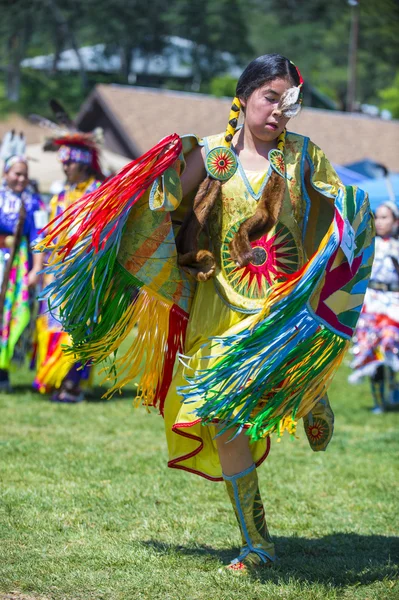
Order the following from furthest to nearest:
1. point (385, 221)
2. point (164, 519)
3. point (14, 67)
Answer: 1. point (14, 67)
2. point (385, 221)
3. point (164, 519)

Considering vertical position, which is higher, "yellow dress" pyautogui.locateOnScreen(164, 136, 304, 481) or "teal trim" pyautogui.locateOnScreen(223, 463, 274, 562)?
"yellow dress" pyautogui.locateOnScreen(164, 136, 304, 481)

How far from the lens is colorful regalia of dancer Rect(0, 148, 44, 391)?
22.5 ft

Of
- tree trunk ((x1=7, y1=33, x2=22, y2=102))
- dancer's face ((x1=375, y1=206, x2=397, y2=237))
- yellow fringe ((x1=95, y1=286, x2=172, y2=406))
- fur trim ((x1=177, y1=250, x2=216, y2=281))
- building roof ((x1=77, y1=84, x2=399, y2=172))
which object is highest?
tree trunk ((x1=7, y1=33, x2=22, y2=102))

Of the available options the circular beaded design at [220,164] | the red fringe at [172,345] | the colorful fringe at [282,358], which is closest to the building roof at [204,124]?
the red fringe at [172,345]

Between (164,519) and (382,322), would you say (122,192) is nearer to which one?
(164,519)

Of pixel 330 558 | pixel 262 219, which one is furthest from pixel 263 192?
pixel 330 558

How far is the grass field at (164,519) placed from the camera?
3111mm

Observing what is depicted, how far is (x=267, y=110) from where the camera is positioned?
10.7 feet

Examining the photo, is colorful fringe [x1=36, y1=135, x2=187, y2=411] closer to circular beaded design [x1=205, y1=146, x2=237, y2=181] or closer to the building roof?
circular beaded design [x1=205, y1=146, x2=237, y2=181]

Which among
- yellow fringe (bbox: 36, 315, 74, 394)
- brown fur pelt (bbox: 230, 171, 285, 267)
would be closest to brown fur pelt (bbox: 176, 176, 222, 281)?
brown fur pelt (bbox: 230, 171, 285, 267)

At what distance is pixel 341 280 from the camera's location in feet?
10.6

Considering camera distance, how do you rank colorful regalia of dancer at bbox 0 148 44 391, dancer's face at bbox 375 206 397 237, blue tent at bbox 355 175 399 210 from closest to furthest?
colorful regalia of dancer at bbox 0 148 44 391 → dancer's face at bbox 375 206 397 237 → blue tent at bbox 355 175 399 210

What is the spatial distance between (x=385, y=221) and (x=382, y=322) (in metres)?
0.81

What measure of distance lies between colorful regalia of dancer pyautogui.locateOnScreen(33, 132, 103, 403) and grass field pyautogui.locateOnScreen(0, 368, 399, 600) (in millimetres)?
798
